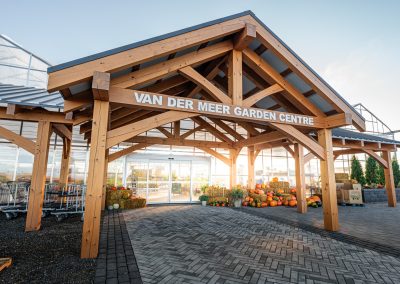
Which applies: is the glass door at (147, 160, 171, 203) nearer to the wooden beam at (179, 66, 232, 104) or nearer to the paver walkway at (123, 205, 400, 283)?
the paver walkway at (123, 205, 400, 283)

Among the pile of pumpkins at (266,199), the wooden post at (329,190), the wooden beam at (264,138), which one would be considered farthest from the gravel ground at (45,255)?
the pile of pumpkins at (266,199)

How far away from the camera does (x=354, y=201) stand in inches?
472

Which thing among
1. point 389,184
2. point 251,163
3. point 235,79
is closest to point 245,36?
point 235,79

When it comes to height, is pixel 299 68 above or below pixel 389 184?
above

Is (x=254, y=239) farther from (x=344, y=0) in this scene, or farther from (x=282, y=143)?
(x=344, y=0)

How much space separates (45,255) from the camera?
4004mm

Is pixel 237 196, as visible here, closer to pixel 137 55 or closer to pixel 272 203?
pixel 272 203

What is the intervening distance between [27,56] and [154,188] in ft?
39.6

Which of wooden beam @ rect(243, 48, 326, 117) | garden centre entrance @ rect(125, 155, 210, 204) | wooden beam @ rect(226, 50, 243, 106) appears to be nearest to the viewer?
wooden beam @ rect(226, 50, 243, 106)

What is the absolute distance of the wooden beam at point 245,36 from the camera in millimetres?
5391

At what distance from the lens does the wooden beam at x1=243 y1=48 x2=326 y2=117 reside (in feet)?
20.3

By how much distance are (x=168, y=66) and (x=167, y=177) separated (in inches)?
358

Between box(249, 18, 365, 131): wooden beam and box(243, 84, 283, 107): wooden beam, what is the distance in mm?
654

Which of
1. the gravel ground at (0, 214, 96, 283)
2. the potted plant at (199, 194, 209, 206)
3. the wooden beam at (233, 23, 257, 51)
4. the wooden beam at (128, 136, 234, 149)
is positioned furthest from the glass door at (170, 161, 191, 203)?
the wooden beam at (233, 23, 257, 51)
